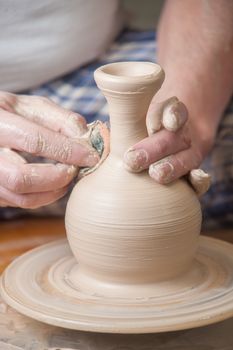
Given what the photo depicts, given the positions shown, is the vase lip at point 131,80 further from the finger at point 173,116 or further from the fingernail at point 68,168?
the fingernail at point 68,168

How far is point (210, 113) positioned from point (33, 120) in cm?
48

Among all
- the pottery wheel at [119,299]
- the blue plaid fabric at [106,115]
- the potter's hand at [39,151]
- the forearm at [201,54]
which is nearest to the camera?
the pottery wheel at [119,299]

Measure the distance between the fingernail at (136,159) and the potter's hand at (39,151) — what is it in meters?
0.10

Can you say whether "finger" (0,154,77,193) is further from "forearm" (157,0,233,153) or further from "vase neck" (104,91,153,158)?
"forearm" (157,0,233,153)

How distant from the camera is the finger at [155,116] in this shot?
4.42 ft

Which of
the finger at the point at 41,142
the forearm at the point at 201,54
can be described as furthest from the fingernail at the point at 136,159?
the forearm at the point at 201,54

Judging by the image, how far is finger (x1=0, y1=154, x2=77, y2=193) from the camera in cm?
140

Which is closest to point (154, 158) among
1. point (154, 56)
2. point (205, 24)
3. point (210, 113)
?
point (210, 113)

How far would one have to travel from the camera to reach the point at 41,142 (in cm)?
142

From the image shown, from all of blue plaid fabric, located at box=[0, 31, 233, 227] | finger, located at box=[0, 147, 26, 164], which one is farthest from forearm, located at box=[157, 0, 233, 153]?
finger, located at box=[0, 147, 26, 164]

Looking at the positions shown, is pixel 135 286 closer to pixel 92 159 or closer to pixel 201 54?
pixel 92 159

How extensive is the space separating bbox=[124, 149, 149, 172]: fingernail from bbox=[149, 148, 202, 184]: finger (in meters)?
0.02

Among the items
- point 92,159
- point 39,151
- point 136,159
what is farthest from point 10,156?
point 136,159

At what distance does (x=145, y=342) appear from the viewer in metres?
1.26
